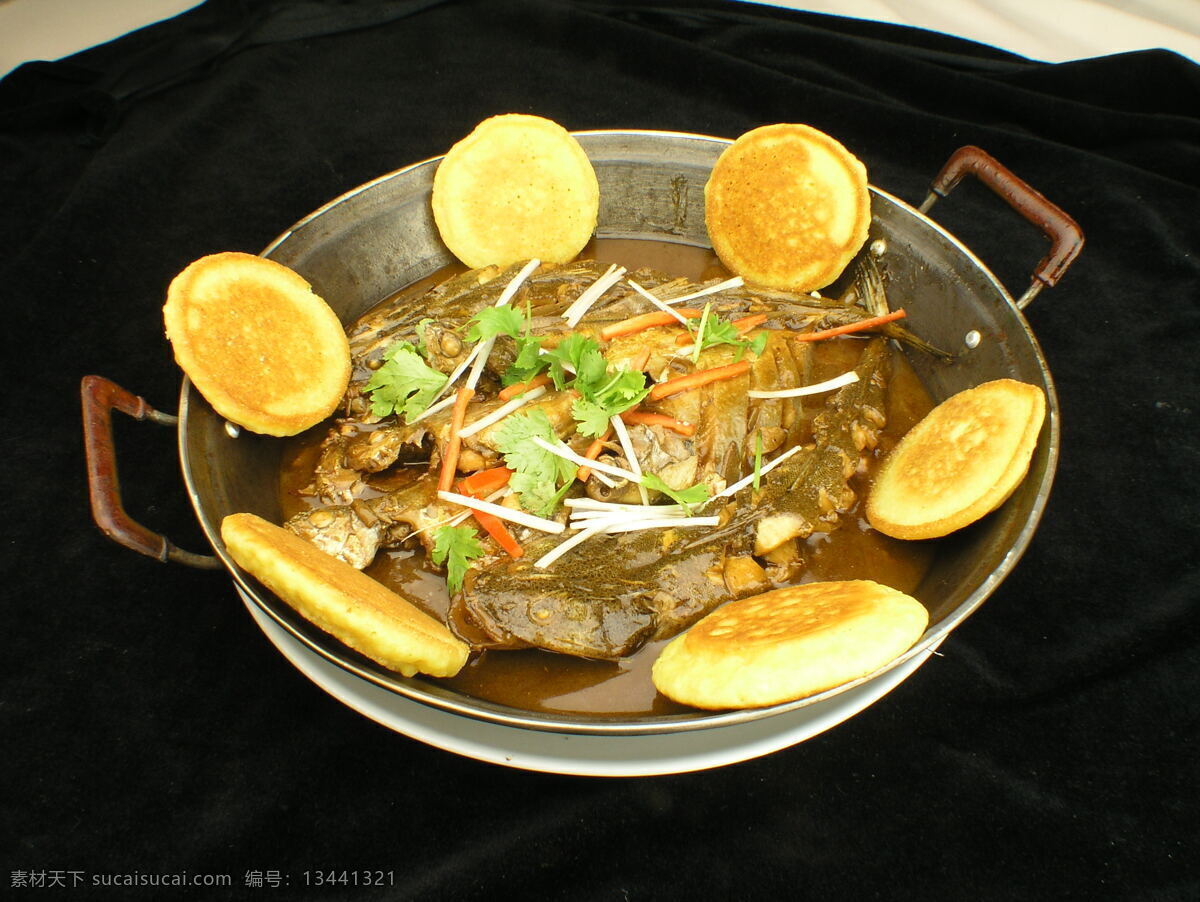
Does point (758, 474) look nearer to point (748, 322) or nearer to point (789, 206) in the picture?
point (748, 322)

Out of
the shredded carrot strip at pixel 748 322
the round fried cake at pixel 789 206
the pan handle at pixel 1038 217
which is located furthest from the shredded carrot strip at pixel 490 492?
the pan handle at pixel 1038 217

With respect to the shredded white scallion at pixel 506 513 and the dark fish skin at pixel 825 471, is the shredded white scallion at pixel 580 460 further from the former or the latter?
the dark fish skin at pixel 825 471

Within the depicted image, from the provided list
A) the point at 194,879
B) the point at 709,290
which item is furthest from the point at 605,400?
the point at 194,879

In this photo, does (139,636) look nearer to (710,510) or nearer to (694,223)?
(710,510)

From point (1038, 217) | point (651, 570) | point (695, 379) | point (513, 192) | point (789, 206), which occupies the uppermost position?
point (513, 192)

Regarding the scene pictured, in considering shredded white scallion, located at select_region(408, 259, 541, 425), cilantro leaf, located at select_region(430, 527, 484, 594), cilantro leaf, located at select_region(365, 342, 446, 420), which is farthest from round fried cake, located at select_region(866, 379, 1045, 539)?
cilantro leaf, located at select_region(365, 342, 446, 420)

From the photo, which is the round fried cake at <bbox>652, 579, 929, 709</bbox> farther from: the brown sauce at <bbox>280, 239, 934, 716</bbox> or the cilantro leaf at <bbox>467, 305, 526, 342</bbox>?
the cilantro leaf at <bbox>467, 305, 526, 342</bbox>
